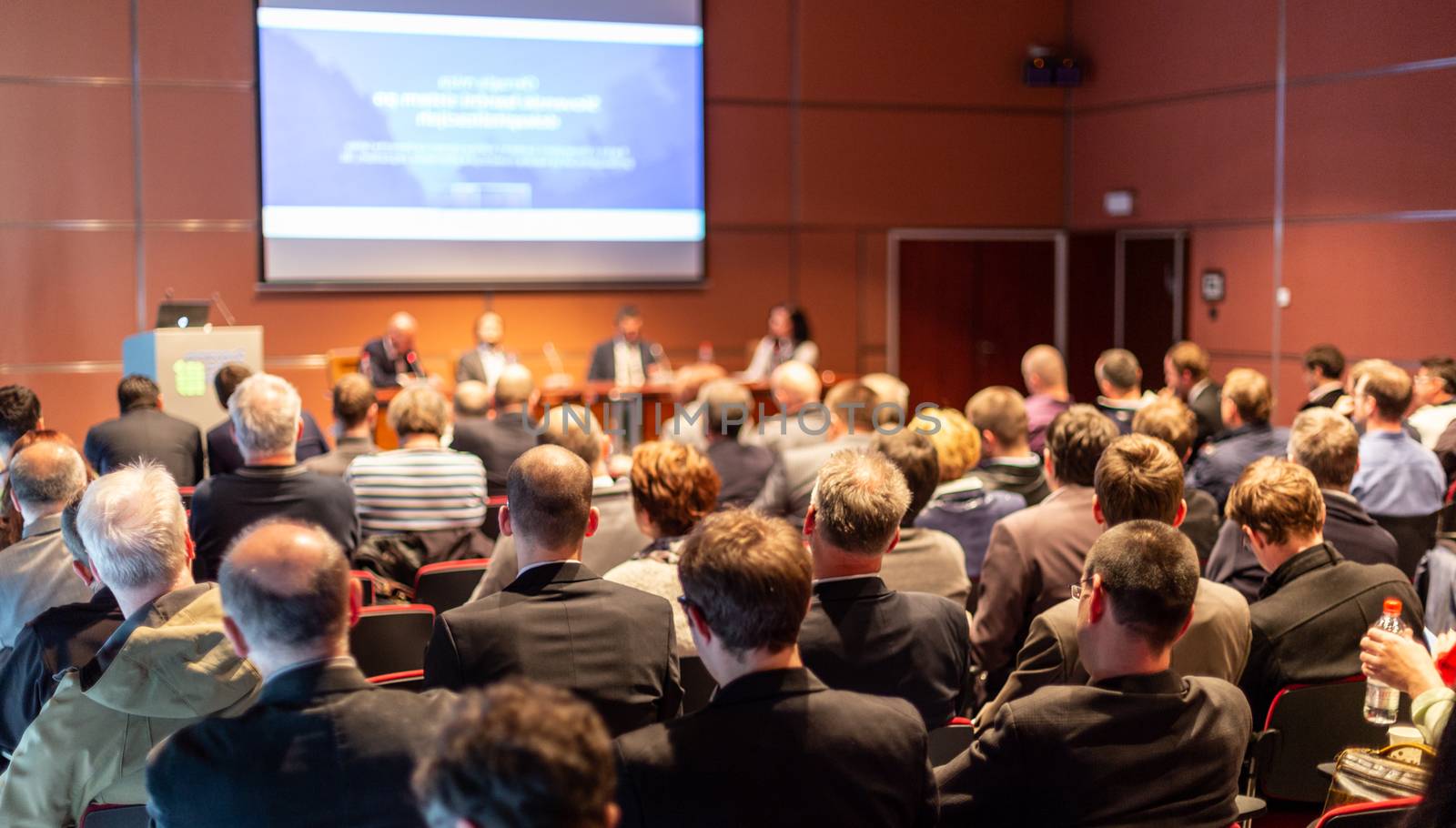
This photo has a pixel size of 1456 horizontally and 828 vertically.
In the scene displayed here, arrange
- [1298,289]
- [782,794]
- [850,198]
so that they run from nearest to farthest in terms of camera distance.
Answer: [782,794] → [1298,289] → [850,198]

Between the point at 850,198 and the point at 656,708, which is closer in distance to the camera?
the point at 656,708

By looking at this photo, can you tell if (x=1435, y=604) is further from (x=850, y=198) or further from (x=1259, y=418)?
(x=850, y=198)

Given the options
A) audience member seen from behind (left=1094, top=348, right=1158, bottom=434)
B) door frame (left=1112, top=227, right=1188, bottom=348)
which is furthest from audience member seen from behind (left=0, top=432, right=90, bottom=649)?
door frame (left=1112, top=227, right=1188, bottom=348)

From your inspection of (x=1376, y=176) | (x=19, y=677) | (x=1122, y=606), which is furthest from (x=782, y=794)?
(x=1376, y=176)

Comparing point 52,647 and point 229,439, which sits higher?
point 229,439

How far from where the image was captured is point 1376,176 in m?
8.79

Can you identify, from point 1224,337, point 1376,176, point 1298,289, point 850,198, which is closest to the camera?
point 1376,176

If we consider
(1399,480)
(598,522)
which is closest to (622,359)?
(1399,480)

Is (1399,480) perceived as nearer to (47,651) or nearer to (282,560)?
(282,560)

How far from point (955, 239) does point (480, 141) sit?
4.31 meters

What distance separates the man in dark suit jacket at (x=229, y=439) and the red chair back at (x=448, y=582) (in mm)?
1589

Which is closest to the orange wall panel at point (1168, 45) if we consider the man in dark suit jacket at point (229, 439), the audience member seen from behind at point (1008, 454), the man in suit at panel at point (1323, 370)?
the man in suit at panel at point (1323, 370)

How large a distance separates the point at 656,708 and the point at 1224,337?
859 centimetres

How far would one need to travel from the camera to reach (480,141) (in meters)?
9.57
